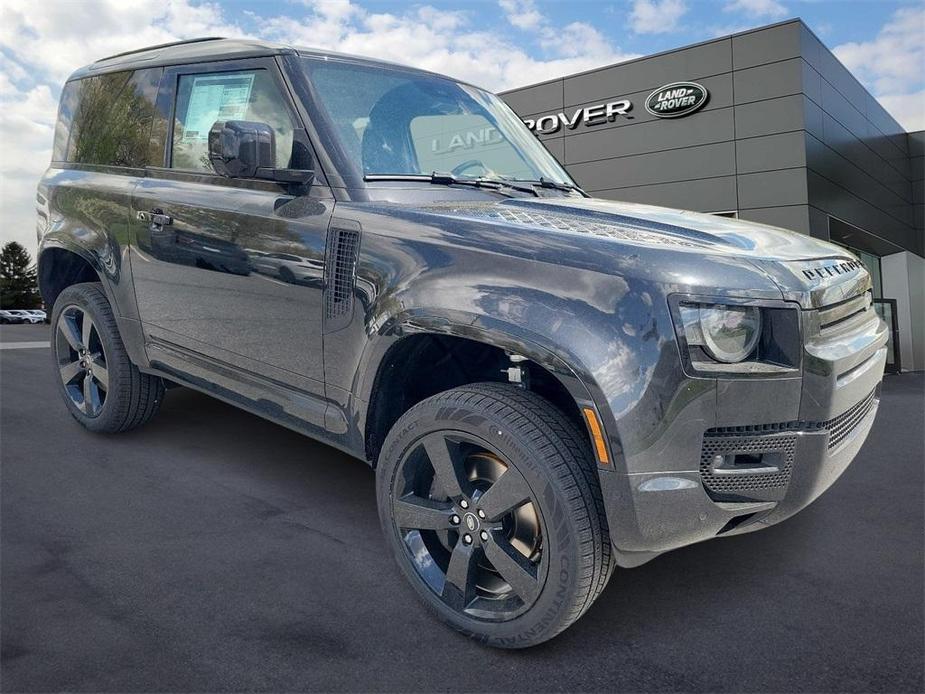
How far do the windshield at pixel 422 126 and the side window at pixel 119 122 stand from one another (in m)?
1.17

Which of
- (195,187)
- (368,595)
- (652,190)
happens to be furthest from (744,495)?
(652,190)

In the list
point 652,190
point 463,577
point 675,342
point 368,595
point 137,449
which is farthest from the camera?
point 652,190

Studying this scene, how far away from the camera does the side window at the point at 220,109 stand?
9.63ft

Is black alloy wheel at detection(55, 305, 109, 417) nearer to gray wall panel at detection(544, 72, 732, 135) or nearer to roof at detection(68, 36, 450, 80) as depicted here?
roof at detection(68, 36, 450, 80)

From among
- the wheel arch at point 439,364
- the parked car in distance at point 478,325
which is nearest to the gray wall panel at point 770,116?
the parked car in distance at point 478,325

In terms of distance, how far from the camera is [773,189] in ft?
52.5

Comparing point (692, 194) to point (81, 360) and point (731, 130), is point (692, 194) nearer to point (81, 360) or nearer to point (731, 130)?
point (731, 130)

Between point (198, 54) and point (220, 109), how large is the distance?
1.45 ft

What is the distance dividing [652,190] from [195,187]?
51.1ft

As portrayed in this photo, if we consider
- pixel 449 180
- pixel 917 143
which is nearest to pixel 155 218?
pixel 449 180

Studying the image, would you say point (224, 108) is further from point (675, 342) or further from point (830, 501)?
point (830, 501)

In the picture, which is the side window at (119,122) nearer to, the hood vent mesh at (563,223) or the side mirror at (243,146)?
the side mirror at (243,146)

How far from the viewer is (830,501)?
Result: 3.70m

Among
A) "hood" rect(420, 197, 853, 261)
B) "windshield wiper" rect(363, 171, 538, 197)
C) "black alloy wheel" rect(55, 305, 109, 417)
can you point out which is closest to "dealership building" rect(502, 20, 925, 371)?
"hood" rect(420, 197, 853, 261)
